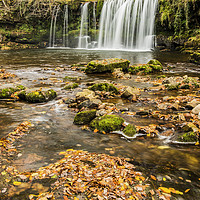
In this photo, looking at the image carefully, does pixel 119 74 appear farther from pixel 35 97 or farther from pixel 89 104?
pixel 35 97

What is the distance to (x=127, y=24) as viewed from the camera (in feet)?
87.5

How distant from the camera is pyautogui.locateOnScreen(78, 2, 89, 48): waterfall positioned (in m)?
32.8

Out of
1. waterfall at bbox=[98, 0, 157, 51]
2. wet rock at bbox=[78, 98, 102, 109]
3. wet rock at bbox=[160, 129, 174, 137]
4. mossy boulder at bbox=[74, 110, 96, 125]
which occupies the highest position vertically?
waterfall at bbox=[98, 0, 157, 51]

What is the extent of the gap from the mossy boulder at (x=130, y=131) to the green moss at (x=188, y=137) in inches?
36.5

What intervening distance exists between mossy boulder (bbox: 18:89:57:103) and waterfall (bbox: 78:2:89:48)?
92.5 ft

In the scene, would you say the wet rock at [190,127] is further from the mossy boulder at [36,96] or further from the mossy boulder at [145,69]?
the mossy boulder at [145,69]

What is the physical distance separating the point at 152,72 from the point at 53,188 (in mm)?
9880

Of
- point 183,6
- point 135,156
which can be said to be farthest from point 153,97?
point 183,6

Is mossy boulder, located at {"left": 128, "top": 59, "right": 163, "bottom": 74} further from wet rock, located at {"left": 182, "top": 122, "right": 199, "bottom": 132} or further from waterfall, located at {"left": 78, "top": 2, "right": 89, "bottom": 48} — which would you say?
waterfall, located at {"left": 78, "top": 2, "right": 89, "bottom": 48}

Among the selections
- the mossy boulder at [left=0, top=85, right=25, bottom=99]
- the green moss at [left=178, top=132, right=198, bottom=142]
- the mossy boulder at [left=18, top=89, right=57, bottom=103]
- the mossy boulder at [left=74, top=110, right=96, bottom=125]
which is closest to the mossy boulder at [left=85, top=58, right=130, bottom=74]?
the mossy boulder at [left=18, top=89, right=57, bottom=103]

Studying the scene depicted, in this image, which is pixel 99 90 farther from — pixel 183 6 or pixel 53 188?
pixel 183 6

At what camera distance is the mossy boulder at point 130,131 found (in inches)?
150

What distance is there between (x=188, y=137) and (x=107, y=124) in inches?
66.6

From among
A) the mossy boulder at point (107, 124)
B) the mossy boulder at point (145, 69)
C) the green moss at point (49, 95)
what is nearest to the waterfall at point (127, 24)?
the mossy boulder at point (145, 69)
